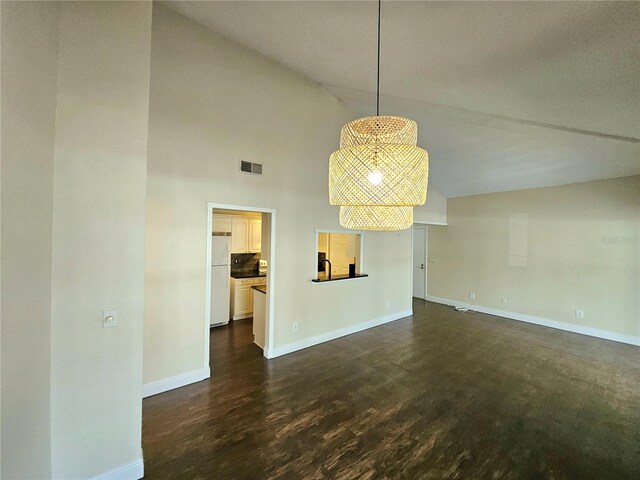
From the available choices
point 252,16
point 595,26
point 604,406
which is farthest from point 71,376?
point 604,406

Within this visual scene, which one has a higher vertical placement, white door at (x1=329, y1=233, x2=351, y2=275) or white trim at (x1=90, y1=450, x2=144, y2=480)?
white door at (x1=329, y1=233, x2=351, y2=275)

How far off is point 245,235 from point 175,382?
10.3 feet

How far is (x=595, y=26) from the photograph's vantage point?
1.76 metres

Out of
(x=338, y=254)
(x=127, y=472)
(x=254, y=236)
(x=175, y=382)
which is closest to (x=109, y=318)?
(x=127, y=472)

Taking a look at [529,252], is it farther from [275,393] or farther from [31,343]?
[31,343]

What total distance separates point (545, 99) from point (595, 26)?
0.95 meters

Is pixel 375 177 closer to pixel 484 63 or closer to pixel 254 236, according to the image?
pixel 484 63

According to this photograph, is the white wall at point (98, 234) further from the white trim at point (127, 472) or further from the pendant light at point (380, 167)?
the pendant light at point (380, 167)

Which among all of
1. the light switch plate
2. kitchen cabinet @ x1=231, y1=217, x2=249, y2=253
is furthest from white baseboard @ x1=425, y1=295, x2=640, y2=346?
the light switch plate

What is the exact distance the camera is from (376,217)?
219 cm

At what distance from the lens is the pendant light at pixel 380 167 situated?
65.3 inches

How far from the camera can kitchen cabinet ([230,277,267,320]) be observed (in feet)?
17.1

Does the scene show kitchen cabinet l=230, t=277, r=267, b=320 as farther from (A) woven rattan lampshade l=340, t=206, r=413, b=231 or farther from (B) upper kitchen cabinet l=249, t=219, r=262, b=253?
(A) woven rattan lampshade l=340, t=206, r=413, b=231

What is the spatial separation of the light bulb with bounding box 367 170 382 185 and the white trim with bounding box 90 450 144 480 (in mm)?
2529
